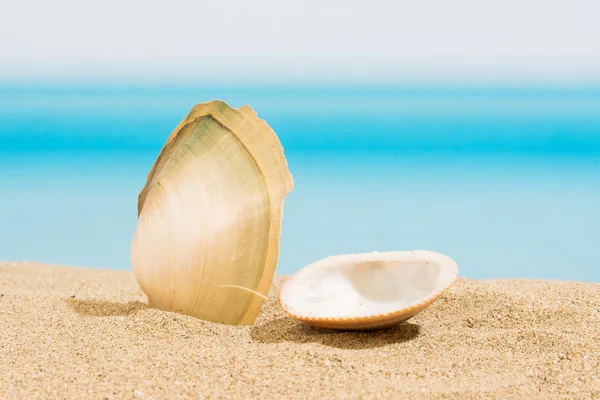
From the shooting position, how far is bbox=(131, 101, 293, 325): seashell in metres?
3.11

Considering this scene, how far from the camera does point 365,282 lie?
3293 mm

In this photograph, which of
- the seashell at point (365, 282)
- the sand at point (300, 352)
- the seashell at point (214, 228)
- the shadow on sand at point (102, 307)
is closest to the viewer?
the sand at point (300, 352)

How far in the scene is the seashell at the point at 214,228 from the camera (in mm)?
3107

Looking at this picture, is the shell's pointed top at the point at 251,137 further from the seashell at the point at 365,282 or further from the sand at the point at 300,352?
the sand at the point at 300,352

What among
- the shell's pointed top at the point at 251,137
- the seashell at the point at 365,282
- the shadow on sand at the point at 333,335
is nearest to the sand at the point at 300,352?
Result: the shadow on sand at the point at 333,335

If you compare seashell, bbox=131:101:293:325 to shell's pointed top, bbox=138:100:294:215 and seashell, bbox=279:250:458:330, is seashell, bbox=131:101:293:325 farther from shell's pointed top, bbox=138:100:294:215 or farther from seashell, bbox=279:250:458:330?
seashell, bbox=279:250:458:330

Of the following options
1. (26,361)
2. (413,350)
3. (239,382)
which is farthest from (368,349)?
(26,361)

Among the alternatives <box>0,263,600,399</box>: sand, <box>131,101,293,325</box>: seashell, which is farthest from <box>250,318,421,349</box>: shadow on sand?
<box>131,101,293,325</box>: seashell

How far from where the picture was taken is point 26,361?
2.59 m

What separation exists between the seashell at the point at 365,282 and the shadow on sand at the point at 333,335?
6 centimetres

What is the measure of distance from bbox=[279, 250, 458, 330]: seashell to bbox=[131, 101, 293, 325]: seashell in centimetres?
21

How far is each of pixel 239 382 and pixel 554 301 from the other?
→ 175 cm

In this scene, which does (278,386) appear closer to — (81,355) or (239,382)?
(239,382)

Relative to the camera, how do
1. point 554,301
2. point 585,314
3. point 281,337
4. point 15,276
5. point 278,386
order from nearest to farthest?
point 278,386
point 281,337
point 585,314
point 554,301
point 15,276
